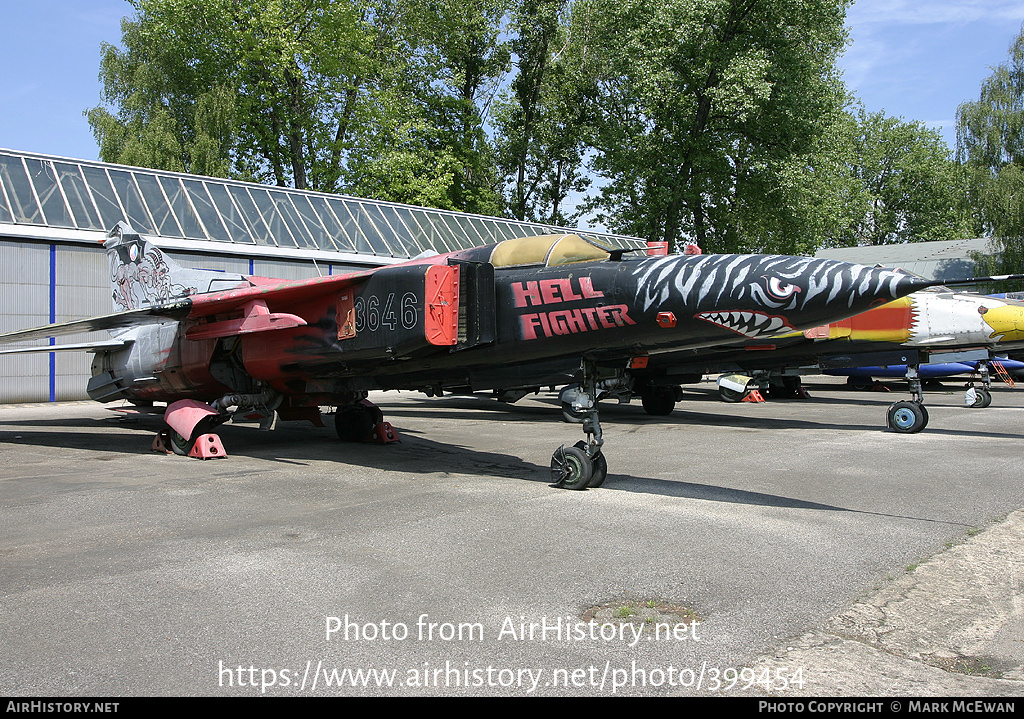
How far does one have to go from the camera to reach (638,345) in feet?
24.0

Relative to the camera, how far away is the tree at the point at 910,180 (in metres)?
65.5

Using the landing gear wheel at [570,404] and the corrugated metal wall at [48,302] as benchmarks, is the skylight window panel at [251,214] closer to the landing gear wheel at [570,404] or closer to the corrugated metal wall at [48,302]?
the corrugated metal wall at [48,302]

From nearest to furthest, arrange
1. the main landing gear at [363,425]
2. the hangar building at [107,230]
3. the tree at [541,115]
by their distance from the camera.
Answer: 1. the main landing gear at [363,425]
2. the hangar building at [107,230]
3. the tree at [541,115]

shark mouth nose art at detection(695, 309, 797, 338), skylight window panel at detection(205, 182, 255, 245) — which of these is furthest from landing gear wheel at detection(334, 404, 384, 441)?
skylight window panel at detection(205, 182, 255, 245)

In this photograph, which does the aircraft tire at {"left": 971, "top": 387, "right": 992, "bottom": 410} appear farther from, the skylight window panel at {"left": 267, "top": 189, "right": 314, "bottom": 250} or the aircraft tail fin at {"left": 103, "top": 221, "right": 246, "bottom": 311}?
the skylight window panel at {"left": 267, "top": 189, "right": 314, "bottom": 250}

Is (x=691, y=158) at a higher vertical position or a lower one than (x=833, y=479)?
higher

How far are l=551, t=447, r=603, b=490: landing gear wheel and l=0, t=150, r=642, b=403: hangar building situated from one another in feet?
50.4

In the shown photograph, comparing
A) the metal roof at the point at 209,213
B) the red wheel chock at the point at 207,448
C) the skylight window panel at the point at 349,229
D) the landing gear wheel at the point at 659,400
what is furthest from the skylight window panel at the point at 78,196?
the landing gear wheel at the point at 659,400

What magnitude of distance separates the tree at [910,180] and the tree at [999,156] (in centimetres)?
2380

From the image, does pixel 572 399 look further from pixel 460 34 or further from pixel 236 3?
pixel 460 34

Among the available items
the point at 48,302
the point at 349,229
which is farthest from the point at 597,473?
the point at 349,229
